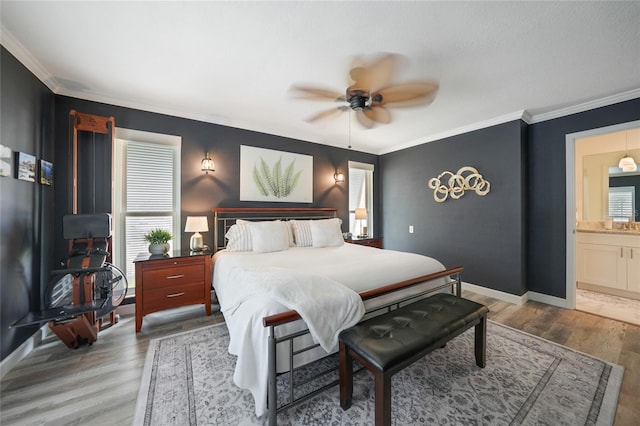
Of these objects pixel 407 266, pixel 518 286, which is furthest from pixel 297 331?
pixel 518 286

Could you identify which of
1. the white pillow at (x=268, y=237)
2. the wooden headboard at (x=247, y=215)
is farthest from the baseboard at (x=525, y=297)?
the white pillow at (x=268, y=237)

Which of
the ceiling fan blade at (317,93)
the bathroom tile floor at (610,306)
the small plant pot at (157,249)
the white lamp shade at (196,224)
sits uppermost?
the ceiling fan blade at (317,93)

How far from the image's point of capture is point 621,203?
416 centimetres

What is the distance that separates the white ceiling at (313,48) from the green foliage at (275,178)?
1109 mm

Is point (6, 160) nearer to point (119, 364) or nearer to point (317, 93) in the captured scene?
point (119, 364)

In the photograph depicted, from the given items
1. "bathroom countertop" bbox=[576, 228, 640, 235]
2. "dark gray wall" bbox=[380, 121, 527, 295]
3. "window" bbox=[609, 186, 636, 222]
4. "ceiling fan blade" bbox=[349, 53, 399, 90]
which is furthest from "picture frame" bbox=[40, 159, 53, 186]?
"window" bbox=[609, 186, 636, 222]

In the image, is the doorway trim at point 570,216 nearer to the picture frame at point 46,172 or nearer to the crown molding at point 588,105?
Answer: the crown molding at point 588,105

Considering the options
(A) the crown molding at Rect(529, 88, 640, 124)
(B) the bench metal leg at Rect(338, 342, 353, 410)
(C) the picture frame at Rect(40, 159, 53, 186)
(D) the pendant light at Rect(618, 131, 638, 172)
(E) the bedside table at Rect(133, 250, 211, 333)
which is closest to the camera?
(B) the bench metal leg at Rect(338, 342, 353, 410)

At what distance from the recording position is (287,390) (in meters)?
1.90

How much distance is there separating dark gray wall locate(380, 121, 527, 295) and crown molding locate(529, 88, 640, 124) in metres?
0.27

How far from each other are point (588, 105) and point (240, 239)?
16.4 feet

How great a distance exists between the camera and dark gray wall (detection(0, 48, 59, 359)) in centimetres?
203

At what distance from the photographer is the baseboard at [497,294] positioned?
140 inches

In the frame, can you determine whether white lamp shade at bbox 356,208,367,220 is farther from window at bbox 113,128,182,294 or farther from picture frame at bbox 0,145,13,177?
picture frame at bbox 0,145,13,177
